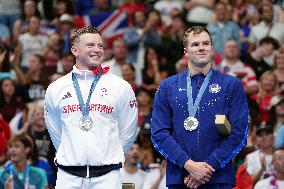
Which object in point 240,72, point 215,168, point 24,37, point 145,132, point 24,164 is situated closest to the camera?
point 215,168

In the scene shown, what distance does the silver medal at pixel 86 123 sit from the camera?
9.22 meters

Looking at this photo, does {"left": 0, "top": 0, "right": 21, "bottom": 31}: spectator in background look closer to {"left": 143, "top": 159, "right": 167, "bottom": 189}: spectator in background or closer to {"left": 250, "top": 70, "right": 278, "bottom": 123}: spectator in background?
{"left": 250, "top": 70, "right": 278, "bottom": 123}: spectator in background

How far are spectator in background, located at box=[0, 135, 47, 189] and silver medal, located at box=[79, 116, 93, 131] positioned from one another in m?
3.68

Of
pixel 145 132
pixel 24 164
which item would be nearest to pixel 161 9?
pixel 145 132

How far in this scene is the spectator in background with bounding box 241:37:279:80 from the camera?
1788 cm

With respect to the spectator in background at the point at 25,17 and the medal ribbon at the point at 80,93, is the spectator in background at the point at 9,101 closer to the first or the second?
the spectator in background at the point at 25,17

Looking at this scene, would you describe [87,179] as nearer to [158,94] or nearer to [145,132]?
[158,94]

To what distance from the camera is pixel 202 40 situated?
30.8 ft

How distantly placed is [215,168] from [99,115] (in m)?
1.19

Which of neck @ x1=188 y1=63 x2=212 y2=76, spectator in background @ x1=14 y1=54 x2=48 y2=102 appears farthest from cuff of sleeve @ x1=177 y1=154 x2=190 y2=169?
spectator in background @ x1=14 y1=54 x2=48 y2=102

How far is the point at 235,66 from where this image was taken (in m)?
17.2

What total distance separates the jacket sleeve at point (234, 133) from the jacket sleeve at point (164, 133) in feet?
0.88

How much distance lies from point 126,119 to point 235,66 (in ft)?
26.0

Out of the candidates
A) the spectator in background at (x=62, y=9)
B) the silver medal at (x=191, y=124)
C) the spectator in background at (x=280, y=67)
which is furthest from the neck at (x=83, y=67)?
the spectator in background at (x=62, y=9)
